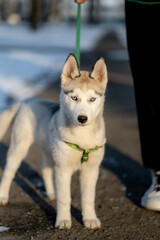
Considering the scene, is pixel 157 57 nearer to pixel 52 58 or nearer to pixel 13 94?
pixel 13 94

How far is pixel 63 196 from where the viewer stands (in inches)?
137

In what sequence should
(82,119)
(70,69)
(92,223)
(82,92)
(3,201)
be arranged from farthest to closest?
1. (3,201)
2. (92,223)
3. (70,69)
4. (82,92)
5. (82,119)

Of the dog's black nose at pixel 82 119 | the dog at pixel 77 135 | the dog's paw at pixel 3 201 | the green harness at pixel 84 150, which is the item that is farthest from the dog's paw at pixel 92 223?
the dog's black nose at pixel 82 119

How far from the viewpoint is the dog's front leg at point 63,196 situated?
347 centimetres

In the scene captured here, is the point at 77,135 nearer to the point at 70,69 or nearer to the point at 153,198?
the point at 70,69

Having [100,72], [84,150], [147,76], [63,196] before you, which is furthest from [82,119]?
[147,76]

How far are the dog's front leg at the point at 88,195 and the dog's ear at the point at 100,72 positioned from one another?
0.75 meters

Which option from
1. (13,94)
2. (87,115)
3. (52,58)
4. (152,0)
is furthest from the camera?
(52,58)

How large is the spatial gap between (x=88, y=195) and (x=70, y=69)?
1.08m

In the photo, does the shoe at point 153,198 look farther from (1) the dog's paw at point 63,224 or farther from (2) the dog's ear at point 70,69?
(2) the dog's ear at point 70,69

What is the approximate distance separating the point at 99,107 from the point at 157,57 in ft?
3.43

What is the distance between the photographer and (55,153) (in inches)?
137

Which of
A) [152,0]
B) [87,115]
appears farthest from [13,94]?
[87,115]

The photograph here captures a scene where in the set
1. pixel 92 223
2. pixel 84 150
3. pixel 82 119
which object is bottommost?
pixel 92 223
